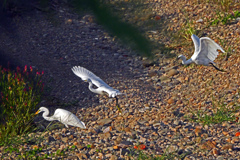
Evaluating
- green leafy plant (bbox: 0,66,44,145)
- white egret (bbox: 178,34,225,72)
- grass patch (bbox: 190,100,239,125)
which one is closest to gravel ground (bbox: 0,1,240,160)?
grass patch (bbox: 190,100,239,125)

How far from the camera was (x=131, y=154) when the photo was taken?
3.66 meters

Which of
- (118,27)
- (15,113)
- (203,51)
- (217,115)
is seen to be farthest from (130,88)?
(118,27)

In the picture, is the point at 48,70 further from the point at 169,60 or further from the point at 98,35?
the point at 169,60

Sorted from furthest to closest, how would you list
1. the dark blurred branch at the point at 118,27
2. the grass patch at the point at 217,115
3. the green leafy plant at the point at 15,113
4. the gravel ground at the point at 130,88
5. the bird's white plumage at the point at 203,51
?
1. the dark blurred branch at the point at 118,27
2. the bird's white plumage at the point at 203,51
3. the grass patch at the point at 217,115
4. the green leafy plant at the point at 15,113
5. the gravel ground at the point at 130,88

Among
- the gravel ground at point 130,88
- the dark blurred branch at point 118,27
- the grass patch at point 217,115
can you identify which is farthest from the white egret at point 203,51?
the dark blurred branch at point 118,27

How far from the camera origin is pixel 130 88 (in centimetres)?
545

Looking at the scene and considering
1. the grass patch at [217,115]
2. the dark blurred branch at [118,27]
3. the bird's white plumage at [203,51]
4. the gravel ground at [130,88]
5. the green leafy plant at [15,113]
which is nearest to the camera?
the gravel ground at [130,88]

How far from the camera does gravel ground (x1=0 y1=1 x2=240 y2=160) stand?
384 cm

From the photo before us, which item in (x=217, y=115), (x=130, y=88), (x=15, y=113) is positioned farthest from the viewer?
(x=130, y=88)

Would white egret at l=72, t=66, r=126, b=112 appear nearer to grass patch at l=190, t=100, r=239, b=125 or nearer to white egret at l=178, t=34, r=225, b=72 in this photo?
grass patch at l=190, t=100, r=239, b=125

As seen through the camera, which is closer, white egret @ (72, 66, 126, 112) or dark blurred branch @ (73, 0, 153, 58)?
white egret @ (72, 66, 126, 112)

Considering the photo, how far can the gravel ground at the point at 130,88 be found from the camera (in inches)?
151

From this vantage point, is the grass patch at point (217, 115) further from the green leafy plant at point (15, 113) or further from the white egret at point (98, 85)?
the green leafy plant at point (15, 113)

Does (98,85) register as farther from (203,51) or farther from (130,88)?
(203,51)
